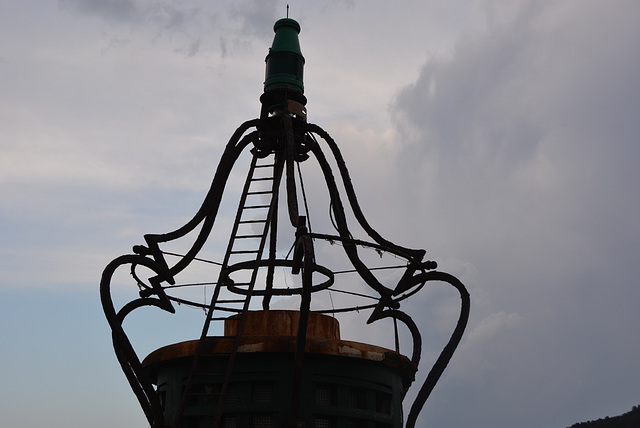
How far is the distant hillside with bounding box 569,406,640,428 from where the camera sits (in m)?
58.3

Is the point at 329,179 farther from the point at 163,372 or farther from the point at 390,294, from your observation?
the point at 163,372

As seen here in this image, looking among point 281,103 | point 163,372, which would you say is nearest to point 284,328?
point 163,372

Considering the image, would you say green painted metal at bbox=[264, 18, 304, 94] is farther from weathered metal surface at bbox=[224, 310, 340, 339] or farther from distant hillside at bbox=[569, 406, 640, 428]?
distant hillside at bbox=[569, 406, 640, 428]

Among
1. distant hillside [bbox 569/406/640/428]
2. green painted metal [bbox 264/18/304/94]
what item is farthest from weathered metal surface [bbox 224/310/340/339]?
distant hillside [bbox 569/406/640/428]

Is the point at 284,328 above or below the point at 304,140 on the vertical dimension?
below

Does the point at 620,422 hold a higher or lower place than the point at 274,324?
higher

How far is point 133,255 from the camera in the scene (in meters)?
20.0

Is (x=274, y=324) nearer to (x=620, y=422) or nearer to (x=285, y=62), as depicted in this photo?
(x=285, y=62)

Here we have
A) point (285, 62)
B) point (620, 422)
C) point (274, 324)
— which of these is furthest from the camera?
point (620, 422)

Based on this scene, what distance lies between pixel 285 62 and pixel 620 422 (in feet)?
157

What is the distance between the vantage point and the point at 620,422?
59562 mm

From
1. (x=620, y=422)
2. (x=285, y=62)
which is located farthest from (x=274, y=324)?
(x=620, y=422)

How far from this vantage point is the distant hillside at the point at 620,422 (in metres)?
58.3

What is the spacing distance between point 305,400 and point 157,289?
17.3ft
